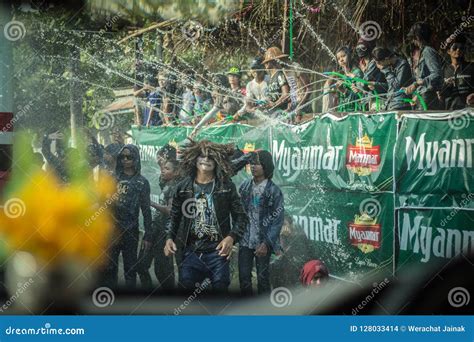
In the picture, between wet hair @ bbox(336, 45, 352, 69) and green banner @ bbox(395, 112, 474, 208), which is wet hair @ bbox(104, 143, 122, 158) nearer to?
wet hair @ bbox(336, 45, 352, 69)

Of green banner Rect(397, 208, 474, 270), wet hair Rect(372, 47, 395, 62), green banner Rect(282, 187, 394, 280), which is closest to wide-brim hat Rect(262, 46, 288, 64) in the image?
wet hair Rect(372, 47, 395, 62)

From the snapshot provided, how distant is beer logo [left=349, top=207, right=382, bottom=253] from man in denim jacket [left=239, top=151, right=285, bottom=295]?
20.3 inches

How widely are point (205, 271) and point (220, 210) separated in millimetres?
426

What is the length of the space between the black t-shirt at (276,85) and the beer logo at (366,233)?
976mm

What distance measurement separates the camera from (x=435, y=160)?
5.76m

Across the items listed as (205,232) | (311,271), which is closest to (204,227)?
(205,232)

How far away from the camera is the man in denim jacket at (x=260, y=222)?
6047mm

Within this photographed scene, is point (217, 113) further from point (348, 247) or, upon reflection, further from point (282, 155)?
point (348, 247)

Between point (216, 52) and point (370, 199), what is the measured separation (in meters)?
1.45

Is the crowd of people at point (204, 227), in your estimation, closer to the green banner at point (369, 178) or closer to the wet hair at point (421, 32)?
the green banner at point (369, 178)

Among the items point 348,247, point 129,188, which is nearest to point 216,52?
point 129,188

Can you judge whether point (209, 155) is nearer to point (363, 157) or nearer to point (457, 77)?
point (363, 157)

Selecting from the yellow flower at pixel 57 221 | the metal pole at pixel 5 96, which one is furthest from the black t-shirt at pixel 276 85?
the metal pole at pixel 5 96
